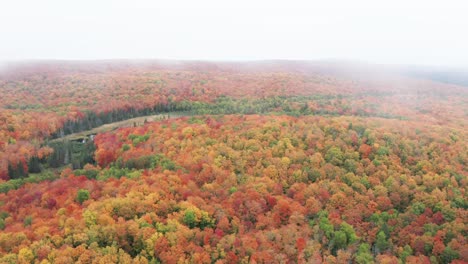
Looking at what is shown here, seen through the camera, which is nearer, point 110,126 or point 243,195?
point 243,195

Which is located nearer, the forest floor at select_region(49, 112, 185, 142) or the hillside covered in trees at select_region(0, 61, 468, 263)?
the hillside covered in trees at select_region(0, 61, 468, 263)

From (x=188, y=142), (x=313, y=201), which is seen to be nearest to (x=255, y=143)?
(x=188, y=142)

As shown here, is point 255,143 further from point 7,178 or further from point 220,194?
point 7,178

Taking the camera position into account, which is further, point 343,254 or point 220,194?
point 220,194

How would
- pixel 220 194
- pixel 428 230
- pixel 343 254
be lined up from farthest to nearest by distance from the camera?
pixel 220 194, pixel 428 230, pixel 343 254

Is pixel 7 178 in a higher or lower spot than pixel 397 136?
lower

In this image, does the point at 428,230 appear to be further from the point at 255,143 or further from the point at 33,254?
the point at 33,254

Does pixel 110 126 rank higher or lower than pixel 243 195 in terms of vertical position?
lower

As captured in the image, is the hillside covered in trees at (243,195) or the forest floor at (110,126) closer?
the hillside covered in trees at (243,195)

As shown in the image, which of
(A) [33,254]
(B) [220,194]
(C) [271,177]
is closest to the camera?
(A) [33,254]
